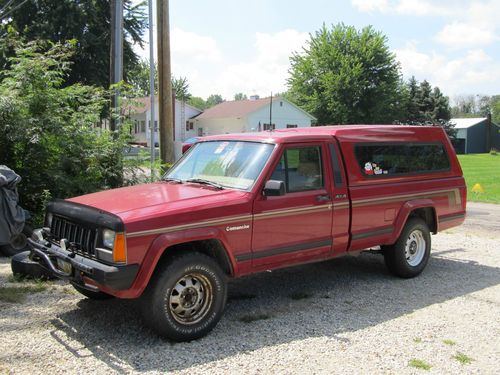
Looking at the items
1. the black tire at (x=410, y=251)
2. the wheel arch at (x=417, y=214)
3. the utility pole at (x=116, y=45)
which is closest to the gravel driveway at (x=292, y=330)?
the black tire at (x=410, y=251)

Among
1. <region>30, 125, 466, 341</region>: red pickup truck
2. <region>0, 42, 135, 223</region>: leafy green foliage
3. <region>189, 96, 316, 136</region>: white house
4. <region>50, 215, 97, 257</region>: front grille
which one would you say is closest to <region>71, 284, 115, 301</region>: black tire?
<region>30, 125, 466, 341</region>: red pickup truck

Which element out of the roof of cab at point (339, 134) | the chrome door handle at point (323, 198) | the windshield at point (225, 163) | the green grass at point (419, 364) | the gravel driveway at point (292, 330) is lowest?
the green grass at point (419, 364)

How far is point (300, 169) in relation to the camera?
18.1 feet

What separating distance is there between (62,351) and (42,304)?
1.35m

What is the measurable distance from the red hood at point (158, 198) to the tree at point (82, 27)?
21450mm

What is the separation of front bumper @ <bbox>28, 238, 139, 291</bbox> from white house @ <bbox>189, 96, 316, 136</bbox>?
149 feet

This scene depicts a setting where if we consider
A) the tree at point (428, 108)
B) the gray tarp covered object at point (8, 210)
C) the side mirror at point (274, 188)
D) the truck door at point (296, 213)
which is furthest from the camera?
the tree at point (428, 108)

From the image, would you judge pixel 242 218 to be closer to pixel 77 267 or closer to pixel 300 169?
pixel 300 169

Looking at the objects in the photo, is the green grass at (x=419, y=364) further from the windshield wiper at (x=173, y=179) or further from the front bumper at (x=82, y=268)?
the windshield wiper at (x=173, y=179)

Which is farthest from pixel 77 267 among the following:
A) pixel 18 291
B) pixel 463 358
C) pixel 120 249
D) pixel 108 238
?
pixel 463 358

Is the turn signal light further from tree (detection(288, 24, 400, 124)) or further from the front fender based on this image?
tree (detection(288, 24, 400, 124))

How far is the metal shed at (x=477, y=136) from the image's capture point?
2746 inches

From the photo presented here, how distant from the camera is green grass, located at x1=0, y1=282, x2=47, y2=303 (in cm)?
557

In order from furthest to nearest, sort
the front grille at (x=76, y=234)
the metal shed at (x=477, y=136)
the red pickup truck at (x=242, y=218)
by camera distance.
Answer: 1. the metal shed at (x=477, y=136)
2. the front grille at (x=76, y=234)
3. the red pickup truck at (x=242, y=218)
